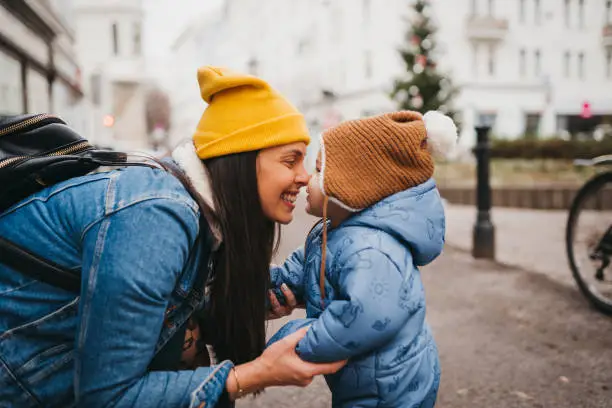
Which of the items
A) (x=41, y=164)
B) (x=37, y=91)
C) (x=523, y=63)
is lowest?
(x=41, y=164)

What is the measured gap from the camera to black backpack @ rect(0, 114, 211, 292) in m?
1.51

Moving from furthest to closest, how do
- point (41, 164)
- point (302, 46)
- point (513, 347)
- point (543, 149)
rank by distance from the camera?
point (302, 46), point (543, 149), point (513, 347), point (41, 164)

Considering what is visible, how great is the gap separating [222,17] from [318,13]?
31407 millimetres

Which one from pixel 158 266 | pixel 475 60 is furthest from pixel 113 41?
pixel 158 266

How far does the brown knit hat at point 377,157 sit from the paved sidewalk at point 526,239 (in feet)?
11.9

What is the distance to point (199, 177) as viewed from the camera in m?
1.70

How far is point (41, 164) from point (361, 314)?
0.97 meters

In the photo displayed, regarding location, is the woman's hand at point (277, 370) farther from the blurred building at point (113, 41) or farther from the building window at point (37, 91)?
the blurred building at point (113, 41)

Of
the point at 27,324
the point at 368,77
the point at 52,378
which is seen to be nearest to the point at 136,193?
the point at 27,324

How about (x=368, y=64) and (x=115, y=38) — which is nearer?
(x=368, y=64)

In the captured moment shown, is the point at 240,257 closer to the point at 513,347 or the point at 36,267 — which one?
the point at 36,267

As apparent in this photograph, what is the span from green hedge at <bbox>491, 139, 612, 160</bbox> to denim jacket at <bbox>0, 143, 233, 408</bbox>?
2376 centimetres

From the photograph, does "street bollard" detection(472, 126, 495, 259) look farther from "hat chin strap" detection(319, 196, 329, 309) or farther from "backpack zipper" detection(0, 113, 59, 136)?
"backpack zipper" detection(0, 113, 59, 136)

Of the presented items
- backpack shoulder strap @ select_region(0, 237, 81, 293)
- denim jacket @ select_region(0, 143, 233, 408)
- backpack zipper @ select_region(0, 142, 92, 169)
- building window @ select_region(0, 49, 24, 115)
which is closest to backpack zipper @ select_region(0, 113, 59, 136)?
backpack zipper @ select_region(0, 142, 92, 169)
